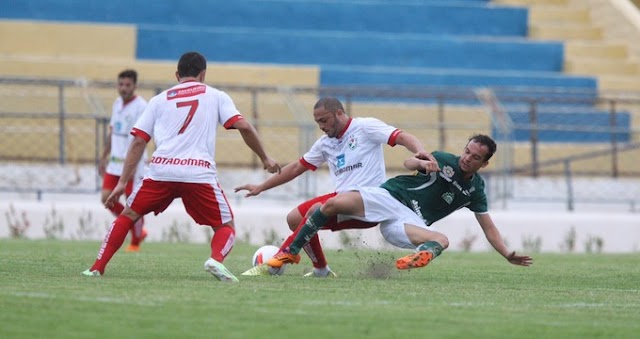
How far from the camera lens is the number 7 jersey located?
10383 millimetres

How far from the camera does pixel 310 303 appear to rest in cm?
868

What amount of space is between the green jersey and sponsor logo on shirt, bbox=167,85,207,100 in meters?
2.09

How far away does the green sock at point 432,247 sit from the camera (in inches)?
431

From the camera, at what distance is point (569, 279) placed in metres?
12.3

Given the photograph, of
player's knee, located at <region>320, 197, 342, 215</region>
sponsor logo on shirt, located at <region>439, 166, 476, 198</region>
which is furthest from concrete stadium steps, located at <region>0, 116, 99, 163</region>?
sponsor logo on shirt, located at <region>439, 166, 476, 198</region>

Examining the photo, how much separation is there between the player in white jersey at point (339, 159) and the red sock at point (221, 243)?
86cm

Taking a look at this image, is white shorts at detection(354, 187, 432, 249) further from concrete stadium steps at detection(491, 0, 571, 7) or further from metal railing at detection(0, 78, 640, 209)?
concrete stadium steps at detection(491, 0, 571, 7)

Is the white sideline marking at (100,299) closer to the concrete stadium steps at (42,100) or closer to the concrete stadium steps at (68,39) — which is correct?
the concrete stadium steps at (42,100)

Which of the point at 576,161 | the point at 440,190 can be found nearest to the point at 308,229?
the point at 440,190

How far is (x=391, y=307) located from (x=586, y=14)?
21.9m

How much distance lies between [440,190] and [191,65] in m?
2.50

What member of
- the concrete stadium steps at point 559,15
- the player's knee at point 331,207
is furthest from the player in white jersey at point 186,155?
the concrete stadium steps at point 559,15

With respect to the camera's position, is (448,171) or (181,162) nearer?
(181,162)

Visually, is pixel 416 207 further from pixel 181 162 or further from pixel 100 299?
pixel 100 299
